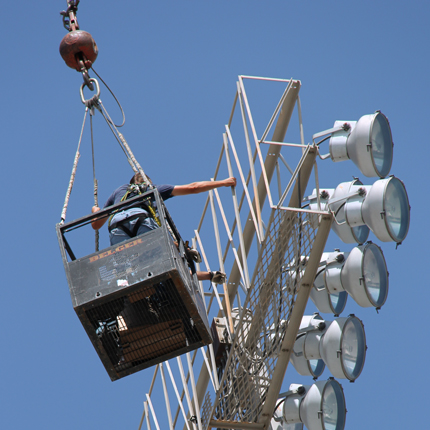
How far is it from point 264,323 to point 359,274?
4.92 ft

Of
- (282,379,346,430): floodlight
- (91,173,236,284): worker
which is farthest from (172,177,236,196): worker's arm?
(282,379,346,430): floodlight

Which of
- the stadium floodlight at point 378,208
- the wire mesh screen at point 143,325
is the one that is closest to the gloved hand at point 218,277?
the stadium floodlight at point 378,208

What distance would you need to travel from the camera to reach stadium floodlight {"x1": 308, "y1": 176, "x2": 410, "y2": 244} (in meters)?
13.4

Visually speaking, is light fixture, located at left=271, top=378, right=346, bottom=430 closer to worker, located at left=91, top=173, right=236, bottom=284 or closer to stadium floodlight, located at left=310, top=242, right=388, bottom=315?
stadium floodlight, located at left=310, top=242, right=388, bottom=315

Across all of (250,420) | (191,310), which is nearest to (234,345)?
(250,420)

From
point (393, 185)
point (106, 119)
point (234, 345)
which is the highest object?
point (106, 119)

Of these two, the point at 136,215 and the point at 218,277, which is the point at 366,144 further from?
the point at 136,215

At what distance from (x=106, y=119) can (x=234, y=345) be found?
3707 millimetres

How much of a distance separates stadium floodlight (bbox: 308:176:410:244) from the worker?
1793 millimetres

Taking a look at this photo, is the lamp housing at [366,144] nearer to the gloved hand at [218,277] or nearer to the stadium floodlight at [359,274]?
the stadium floodlight at [359,274]

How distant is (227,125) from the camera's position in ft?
51.8

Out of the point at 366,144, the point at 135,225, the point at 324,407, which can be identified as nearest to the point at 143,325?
the point at 135,225

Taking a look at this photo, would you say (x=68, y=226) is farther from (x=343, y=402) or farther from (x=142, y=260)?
(x=343, y=402)

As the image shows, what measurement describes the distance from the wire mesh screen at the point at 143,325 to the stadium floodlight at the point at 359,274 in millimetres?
2595
